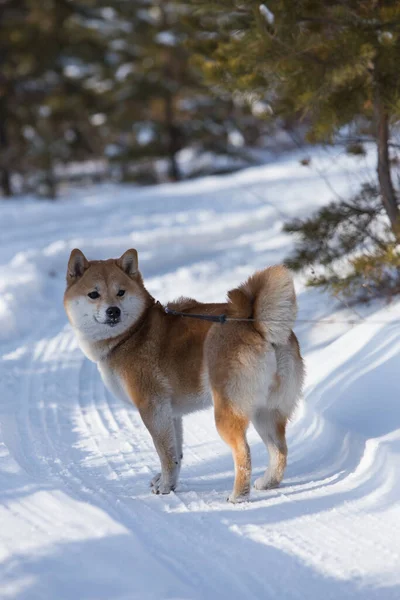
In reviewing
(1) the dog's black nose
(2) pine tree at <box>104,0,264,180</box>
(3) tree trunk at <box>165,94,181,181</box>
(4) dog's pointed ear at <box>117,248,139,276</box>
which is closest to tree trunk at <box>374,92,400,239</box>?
(4) dog's pointed ear at <box>117,248,139,276</box>

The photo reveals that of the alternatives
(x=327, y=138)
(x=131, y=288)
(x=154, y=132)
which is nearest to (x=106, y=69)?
(x=154, y=132)

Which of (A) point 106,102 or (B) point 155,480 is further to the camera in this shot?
(A) point 106,102

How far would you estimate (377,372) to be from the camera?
5.54 meters

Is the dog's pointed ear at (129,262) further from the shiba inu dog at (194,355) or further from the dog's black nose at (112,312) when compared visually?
the dog's black nose at (112,312)

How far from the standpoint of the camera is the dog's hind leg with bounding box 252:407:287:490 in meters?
4.70

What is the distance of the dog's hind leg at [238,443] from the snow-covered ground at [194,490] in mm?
102

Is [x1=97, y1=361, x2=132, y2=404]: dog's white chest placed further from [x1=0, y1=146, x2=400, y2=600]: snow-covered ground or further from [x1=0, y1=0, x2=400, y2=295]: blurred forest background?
[x1=0, y1=0, x2=400, y2=295]: blurred forest background

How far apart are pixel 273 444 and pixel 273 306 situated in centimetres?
93

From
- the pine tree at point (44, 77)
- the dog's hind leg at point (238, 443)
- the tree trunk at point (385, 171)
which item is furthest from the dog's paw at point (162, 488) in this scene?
the pine tree at point (44, 77)

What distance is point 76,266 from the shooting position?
5.37 m

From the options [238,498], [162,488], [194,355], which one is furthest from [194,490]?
[194,355]

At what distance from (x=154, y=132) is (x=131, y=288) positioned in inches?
911

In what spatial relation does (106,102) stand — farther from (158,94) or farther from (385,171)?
(385,171)

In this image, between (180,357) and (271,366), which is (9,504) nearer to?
(180,357)
